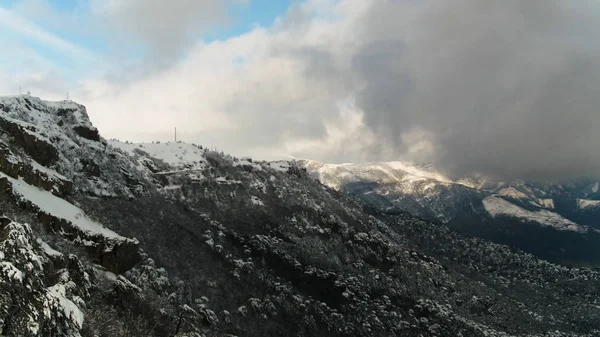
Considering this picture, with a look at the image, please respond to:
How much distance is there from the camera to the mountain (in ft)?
76.1

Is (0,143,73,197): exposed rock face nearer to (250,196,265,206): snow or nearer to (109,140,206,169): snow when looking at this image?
(109,140,206,169): snow

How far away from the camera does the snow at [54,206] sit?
36.8m

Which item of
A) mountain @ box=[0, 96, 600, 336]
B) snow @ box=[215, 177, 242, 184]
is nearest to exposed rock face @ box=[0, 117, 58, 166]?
mountain @ box=[0, 96, 600, 336]

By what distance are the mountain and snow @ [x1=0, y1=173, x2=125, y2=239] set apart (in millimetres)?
210

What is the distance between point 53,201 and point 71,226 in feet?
19.7

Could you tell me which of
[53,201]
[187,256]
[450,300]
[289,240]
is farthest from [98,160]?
[450,300]

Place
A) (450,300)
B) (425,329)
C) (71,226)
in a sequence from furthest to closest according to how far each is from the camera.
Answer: (450,300)
(425,329)
(71,226)

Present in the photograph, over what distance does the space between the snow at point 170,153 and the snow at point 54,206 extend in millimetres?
131309

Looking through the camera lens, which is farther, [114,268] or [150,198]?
[150,198]

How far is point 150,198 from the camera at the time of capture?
125562 millimetres

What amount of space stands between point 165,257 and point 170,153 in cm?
10191

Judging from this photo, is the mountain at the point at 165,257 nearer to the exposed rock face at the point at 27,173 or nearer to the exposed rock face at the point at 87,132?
the exposed rock face at the point at 27,173

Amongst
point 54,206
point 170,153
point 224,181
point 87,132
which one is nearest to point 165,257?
point 87,132

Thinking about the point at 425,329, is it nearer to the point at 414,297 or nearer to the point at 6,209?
the point at 414,297
